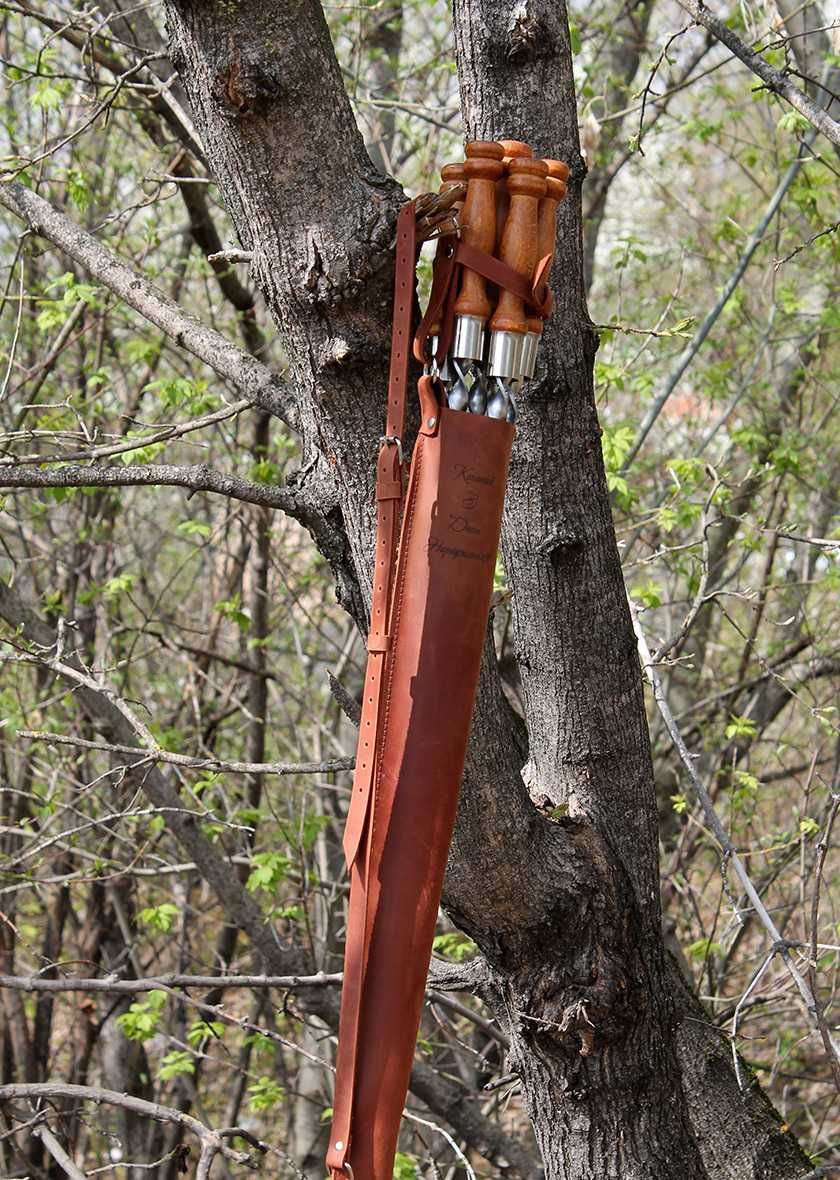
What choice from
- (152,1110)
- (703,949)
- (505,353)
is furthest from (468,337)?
(703,949)

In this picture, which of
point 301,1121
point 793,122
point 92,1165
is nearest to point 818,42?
point 793,122

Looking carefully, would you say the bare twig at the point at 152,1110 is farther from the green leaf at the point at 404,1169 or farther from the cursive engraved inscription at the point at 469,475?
the cursive engraved inscription at the point at 469,475

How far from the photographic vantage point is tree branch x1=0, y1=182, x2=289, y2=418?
2123 millimetres

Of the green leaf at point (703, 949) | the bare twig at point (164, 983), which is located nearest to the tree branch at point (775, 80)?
the bare twig at point (164, 983)

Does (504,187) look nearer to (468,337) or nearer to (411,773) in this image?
(468,337)

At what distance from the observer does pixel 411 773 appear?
162 centimetres

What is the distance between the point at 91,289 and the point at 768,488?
328 centimetres

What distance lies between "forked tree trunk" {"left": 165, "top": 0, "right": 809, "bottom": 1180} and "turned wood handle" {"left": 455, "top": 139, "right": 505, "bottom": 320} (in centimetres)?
11

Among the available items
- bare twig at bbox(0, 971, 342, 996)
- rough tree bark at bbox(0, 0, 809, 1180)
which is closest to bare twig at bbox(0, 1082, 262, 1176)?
bare twig at bbox(0, 971, 342, 996)

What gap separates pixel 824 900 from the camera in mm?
5625

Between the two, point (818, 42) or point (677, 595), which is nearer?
point (818, 42)

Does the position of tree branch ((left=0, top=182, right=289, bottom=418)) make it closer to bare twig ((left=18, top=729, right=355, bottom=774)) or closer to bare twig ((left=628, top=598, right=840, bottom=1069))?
bare twig ((left=18, top=729, right=355, bottom=774))

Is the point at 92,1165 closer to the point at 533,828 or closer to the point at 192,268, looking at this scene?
the point at 192,268

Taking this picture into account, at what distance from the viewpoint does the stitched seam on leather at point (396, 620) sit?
1.59 m
